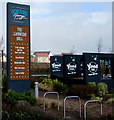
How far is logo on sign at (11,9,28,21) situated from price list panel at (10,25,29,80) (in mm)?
452

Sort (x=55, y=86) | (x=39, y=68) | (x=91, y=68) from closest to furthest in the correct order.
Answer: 1. (x=91, y=68)
2. (x=55, y=86)
3. (x=39, y=68)

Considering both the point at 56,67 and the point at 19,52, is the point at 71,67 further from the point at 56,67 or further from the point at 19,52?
the point at 19,52

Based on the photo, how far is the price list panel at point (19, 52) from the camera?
41.7 ft

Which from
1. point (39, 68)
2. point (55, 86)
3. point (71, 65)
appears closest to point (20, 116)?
point (55, 86)

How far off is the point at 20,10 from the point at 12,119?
23.6ft

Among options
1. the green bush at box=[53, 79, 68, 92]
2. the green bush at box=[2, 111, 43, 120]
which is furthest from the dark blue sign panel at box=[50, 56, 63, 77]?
the green bush at box=[2, 111, 43, 120]

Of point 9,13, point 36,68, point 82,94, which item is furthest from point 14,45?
point 36,68

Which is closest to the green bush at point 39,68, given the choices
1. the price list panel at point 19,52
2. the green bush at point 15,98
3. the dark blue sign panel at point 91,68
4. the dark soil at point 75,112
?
the dark blue sign panel at point 91,68

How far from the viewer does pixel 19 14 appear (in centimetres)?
1280

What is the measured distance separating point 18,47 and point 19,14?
1644 mm

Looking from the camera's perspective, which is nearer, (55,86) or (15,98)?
(15,98)

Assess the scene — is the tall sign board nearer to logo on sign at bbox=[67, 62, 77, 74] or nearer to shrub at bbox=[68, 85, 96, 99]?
shrub at bbox=[68, 85, 96, 99]

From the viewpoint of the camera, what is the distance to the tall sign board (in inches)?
496

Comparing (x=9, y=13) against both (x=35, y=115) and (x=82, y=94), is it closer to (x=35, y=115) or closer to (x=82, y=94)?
(x=82, y=94)
